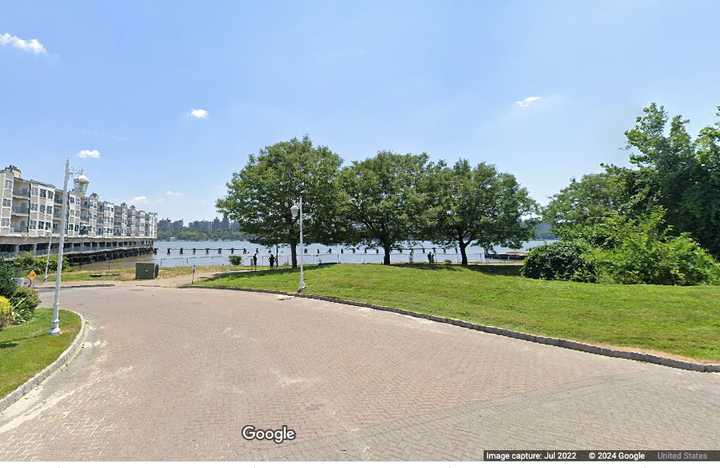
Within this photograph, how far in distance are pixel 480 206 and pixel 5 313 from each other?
119 ft

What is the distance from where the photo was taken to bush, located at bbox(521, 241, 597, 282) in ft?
62.2

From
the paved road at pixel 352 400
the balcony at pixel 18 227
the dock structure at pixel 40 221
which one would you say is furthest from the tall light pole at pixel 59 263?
the balcony at pixel 18 227

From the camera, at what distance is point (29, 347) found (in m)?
9.31

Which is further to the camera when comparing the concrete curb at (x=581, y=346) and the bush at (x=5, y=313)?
the bush at (x=5, y=313)

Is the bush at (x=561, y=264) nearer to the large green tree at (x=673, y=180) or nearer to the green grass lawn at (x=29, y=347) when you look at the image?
the large green tree at (x=673, y=180)

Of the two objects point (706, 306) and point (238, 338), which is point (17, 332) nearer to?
point (238, 338)

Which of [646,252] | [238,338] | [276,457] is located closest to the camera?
[276,457]

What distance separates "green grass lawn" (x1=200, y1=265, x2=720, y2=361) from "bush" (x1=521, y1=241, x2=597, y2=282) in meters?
4.13

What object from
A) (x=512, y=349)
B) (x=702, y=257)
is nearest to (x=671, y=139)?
(x=702, y=257)

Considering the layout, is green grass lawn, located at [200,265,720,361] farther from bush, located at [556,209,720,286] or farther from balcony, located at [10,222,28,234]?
balcony, located at [10,222,28,234]

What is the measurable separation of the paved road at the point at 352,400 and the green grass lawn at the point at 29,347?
1.61ft

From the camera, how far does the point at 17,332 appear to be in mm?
11414

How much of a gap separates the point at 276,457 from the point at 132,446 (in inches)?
75.9

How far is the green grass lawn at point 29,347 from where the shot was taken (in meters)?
7.15
